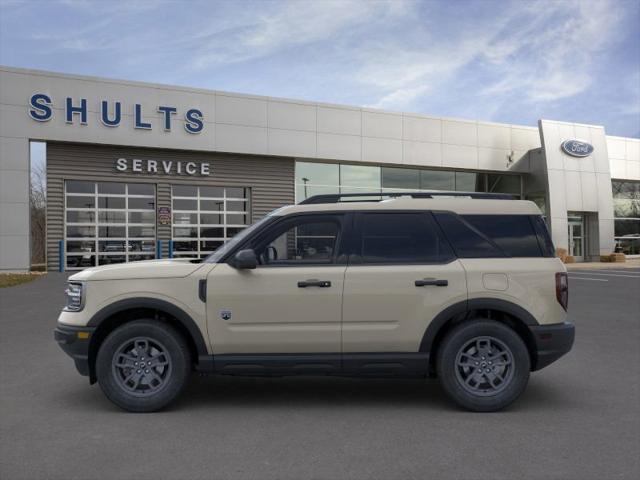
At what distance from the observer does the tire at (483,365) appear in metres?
4.73

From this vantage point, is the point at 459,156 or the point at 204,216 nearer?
the point at 204,216

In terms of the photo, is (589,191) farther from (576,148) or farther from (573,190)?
(576,148)

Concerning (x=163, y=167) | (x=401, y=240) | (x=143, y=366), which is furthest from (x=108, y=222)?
(x=401, y=240)

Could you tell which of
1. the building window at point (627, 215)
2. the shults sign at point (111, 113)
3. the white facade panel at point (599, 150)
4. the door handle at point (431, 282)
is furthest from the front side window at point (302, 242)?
the building window at point (627, 215)

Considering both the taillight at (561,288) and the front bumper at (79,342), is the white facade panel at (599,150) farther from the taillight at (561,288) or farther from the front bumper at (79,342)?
the front bumper at (79,342)

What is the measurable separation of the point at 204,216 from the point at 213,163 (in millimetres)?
2339

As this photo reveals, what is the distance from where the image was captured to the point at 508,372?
479 centimetres

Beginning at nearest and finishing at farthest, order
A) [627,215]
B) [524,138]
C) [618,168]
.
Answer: [524,138] → [618,168] → [627,215]

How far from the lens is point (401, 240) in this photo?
4.96 metres

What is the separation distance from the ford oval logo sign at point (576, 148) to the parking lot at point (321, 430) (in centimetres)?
2571

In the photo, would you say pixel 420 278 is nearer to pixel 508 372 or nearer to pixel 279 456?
pixel 508 372

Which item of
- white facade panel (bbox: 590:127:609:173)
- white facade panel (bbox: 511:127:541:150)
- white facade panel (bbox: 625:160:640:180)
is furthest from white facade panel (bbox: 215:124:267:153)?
white facade panel (bbox: 625:160:640:180)

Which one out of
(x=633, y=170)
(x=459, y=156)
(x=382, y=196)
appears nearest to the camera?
(x=382, y=196)

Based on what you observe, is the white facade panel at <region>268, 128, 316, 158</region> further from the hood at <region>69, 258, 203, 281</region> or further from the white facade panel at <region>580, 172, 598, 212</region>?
the hood at <region>69, 258, 203, 281</region>
